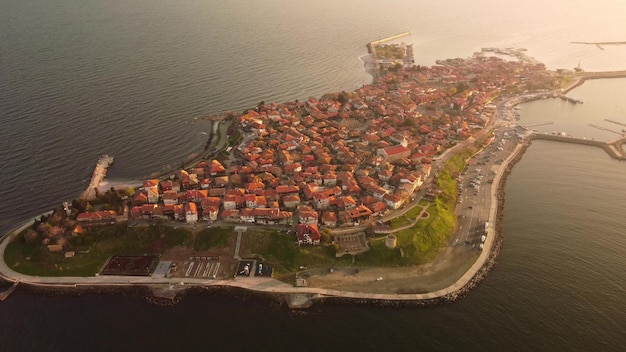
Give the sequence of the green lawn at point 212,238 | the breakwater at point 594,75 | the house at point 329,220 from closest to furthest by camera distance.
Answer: the green lawn at point 212,238, the house at point 329,220, the breakwater at point 594,75

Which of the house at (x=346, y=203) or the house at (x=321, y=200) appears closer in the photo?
the house at (x=346, y=203)

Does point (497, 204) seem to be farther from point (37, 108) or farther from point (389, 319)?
point (37, 108)

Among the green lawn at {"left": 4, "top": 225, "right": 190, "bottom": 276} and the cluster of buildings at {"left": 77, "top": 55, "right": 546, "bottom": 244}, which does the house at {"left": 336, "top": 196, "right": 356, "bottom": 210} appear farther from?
the green lawn at {"left": 4, "top": 225, "right": 190, "bottom": 276}

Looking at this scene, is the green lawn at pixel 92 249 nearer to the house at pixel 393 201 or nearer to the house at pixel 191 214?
the house at pixel 191 214

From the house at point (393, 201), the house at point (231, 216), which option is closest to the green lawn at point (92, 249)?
the house at point (231, 216)

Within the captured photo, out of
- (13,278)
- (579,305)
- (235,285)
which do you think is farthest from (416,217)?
(13,278)

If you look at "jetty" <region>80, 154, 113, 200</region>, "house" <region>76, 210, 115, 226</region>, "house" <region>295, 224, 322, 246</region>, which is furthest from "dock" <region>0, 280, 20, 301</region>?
"house" <region>295, 224, 322, 246</region>

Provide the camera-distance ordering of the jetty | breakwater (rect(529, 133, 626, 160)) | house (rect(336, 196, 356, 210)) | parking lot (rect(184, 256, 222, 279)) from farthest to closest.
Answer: breakwater (rect(529, 133, 626, 160))
the jetty
house (rect(336, 196, 356, 210))
parking lot (rect(184, 256, 222, 279))
